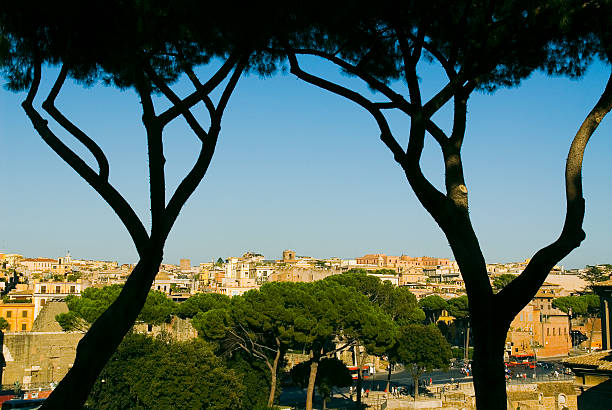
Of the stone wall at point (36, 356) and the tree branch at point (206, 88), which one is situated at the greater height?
the tree branch at point (206, 88)

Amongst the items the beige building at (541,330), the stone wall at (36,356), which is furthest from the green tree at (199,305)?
the beige building at (541,330)

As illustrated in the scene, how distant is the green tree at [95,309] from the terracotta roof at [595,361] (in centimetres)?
1639

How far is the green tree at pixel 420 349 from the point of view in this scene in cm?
2116

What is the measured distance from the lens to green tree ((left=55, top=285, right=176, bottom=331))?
2155 cm

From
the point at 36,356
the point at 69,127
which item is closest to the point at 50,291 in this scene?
the point at 36,356

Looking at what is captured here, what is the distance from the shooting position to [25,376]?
896 inches

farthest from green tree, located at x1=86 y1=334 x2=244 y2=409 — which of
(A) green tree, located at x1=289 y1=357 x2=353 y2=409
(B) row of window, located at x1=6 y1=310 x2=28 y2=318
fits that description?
(B) row of window, located at x1=6 y1=310 x2=28 y2=318

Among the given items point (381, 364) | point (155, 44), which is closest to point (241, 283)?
point (381, 364)

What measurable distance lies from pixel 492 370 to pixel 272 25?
2.61 metres

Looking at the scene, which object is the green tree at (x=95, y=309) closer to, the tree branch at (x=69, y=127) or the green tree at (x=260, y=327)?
the green tree at (x=260, y=327)

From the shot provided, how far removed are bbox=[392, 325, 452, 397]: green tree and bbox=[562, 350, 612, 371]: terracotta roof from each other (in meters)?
12.6

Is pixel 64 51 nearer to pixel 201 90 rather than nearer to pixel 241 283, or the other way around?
pixel 201 90

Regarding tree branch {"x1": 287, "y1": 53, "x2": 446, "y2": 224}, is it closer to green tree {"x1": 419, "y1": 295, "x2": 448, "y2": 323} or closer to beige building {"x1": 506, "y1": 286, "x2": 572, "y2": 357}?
beige building {"x1": 506, "y1": 286, "x2": 572, "y2": 357}

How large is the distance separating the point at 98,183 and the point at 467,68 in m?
2.44
